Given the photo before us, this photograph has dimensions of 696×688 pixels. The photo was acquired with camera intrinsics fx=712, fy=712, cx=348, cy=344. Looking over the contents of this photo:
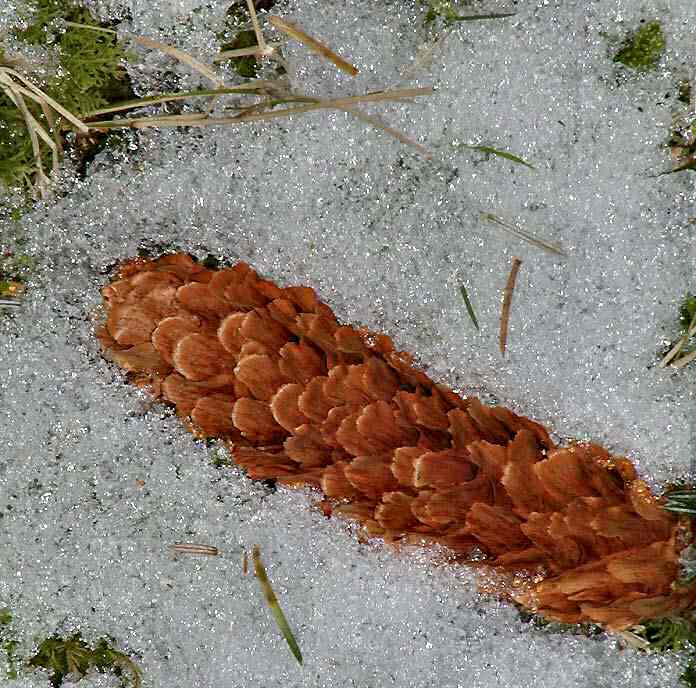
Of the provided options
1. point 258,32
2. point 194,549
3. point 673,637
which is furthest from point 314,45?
point 673,637

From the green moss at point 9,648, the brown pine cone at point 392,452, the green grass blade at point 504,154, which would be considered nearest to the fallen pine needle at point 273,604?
the brown pine cone at point 392,452

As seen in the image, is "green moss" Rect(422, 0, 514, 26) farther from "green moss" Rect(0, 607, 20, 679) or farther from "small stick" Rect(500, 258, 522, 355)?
"green moss" Rect(0, 607, 20, 679)

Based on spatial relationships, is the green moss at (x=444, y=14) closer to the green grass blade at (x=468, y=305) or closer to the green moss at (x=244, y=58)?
the green moss at (x=244, y=58)

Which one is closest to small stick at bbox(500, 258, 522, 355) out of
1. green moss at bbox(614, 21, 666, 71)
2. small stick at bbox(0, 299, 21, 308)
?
green moss at bbox(614, 21, 666, 71)

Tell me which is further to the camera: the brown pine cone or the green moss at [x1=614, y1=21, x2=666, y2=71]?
the green moss at [x1=614, y1=21, x2=666, y2=71]

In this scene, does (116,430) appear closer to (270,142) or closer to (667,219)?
(270,142)

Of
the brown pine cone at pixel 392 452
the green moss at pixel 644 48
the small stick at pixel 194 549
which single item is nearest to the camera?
the brown pine cone at pixel 392 452
